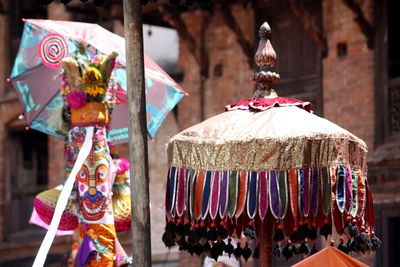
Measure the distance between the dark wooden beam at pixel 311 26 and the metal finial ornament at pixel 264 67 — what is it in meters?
9.56

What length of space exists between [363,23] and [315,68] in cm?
136

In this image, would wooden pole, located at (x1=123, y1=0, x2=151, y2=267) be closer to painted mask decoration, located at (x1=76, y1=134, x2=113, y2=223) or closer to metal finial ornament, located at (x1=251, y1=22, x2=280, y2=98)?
metal finial ornament, located at (x1=251, y1=22, x2=280, y2=98)

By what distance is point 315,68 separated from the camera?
19.8 m

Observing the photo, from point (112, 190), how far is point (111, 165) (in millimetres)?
292

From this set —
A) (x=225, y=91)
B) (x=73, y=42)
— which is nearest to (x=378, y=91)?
(x=225, y=91)

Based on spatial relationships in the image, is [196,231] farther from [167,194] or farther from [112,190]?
[112,190]

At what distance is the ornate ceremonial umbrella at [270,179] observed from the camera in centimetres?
888

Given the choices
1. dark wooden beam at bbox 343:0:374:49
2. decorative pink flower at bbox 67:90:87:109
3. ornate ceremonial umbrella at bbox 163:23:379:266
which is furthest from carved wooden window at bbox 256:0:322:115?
ornate ceremonial umbrella at bbox 163:23:379:266

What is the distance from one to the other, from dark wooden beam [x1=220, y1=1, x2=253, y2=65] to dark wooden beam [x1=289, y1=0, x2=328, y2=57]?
1482mm

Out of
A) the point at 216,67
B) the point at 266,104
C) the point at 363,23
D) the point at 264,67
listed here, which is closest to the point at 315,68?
the point at 363,23

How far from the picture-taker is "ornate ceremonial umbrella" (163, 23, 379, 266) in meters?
8.88

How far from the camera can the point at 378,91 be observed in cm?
1861

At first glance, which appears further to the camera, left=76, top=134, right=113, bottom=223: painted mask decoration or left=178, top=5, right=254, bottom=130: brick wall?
left=178, top=5, right=254, bottom=130: brick wall

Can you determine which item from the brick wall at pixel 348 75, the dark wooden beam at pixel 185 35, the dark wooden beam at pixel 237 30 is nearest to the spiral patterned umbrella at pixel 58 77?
the brick wall at pixel 348 75
